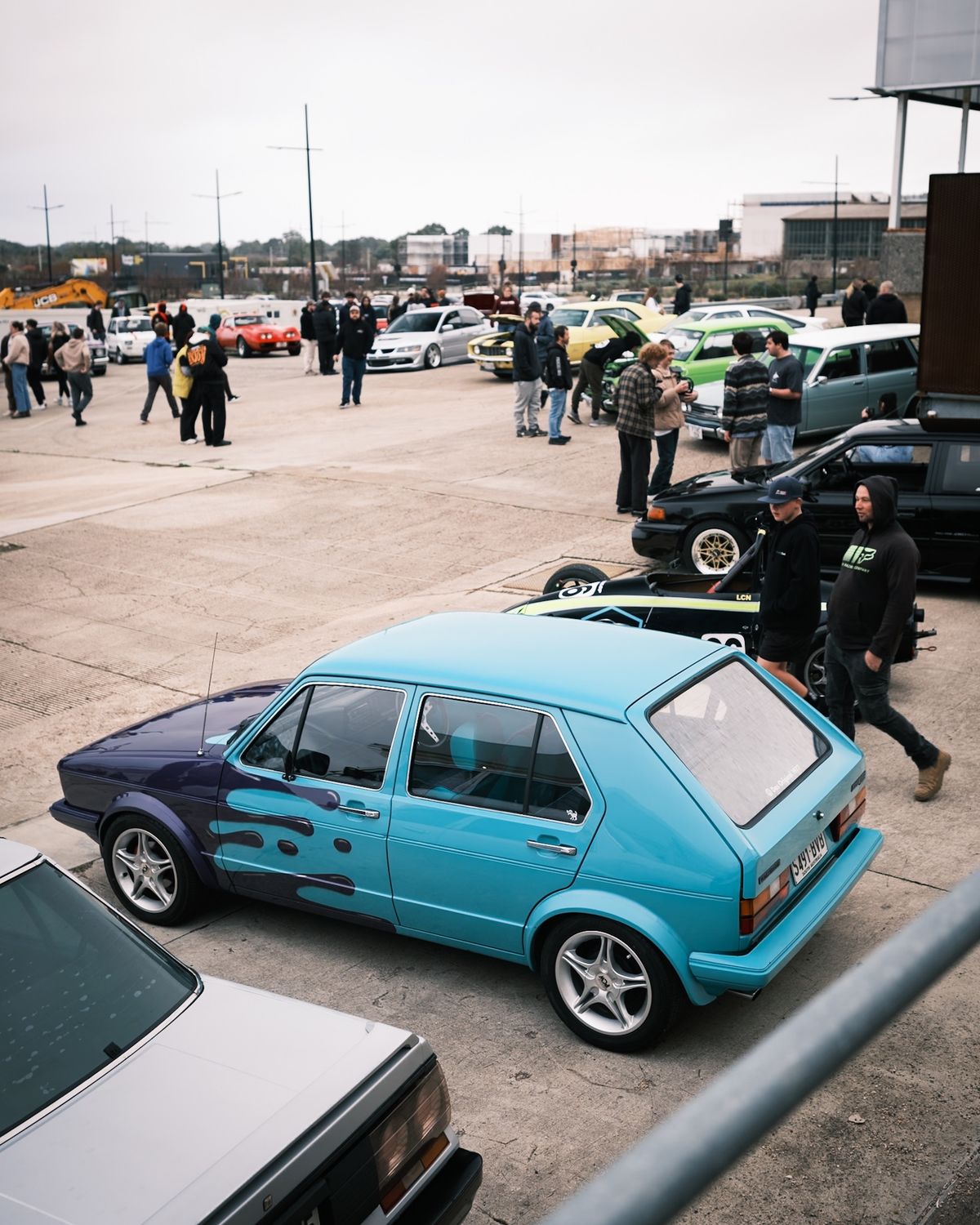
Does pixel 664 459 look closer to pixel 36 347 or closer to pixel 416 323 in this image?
pixel 416 323

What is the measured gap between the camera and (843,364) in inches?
674

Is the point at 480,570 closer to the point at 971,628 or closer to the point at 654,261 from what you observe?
the point at 971,628

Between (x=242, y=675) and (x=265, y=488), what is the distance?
7955mm

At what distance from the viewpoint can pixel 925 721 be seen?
27.4ft

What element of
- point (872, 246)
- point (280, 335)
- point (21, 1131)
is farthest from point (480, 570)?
point (872, 246)

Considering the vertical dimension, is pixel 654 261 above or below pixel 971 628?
above

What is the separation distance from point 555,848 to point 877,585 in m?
2.88

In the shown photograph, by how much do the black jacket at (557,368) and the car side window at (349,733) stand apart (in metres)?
13.3

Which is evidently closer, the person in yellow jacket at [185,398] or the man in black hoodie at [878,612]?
the man in black hoodie at [878,612]

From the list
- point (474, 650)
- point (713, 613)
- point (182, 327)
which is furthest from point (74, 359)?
point (474, 650)

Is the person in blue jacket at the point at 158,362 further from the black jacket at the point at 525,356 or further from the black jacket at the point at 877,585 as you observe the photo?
the black jacket at the point at 877,585

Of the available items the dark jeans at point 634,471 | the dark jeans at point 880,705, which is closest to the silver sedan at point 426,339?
the dark jeans at point 634,471

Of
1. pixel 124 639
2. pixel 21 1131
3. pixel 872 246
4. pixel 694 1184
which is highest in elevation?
pixel 872 246

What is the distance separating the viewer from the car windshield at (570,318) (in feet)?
89.6
